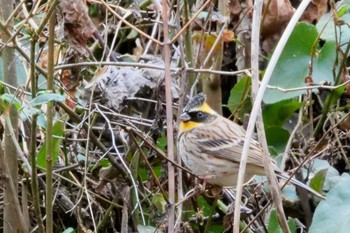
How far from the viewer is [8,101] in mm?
2482

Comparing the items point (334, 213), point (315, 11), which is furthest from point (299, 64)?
point (334, 213)

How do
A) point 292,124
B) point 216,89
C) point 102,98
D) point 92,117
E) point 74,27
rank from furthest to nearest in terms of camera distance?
1. point 292,124
2. point 216,89
3. point 92,117
4. point 102,98
5. point 74,27

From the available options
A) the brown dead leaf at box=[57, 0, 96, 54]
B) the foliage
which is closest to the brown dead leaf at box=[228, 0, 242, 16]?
the foliage

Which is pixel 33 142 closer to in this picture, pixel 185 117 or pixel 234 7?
pixel 185 117

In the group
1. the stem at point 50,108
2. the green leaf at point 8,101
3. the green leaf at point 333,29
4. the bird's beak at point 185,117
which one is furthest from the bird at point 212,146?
the green leaf at point 8,101

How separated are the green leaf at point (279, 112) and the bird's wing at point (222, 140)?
0.45 meters

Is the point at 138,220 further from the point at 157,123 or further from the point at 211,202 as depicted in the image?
the point at 157,123

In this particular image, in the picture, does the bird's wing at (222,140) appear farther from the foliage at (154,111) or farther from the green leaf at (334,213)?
the green leaf at (334,213)

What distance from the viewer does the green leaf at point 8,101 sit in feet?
8.00

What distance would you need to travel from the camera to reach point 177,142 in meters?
3.36

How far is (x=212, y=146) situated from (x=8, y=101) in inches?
51.0

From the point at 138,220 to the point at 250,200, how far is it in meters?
0.43

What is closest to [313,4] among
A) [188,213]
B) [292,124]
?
[292,124]

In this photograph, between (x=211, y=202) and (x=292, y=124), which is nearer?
(x=211, y=202)
